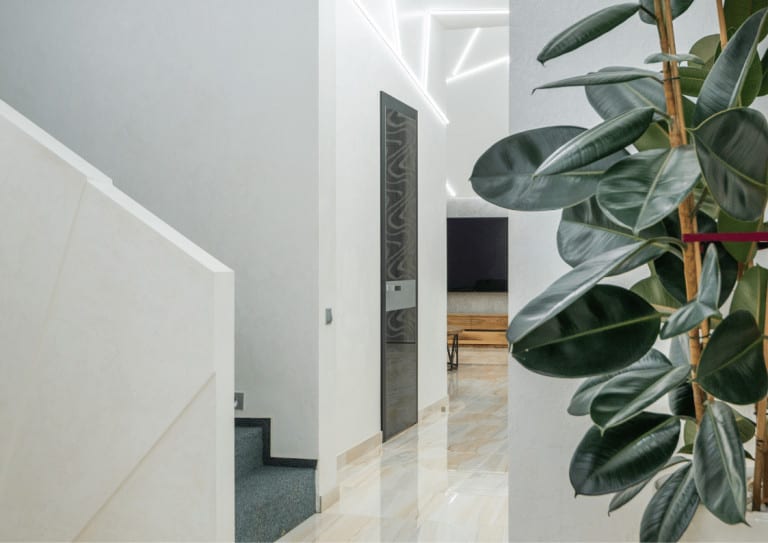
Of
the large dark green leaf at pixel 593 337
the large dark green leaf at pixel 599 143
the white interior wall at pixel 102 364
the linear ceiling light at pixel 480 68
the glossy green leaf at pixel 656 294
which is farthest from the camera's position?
the linear ceiling light at pixel 480 68

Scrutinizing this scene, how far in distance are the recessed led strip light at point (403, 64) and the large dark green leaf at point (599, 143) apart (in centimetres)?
449

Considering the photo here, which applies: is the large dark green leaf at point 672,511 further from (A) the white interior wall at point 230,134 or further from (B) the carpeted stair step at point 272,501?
(A) the white interior wall at point 230,134

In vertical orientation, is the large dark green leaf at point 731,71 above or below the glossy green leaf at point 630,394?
above

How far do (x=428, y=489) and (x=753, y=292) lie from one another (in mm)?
3563

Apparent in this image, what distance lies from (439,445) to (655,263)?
4.66 metres

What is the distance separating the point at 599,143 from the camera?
116cm

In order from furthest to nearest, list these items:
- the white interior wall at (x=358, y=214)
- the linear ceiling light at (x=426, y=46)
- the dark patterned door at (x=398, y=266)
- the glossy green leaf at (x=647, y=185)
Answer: the linear ceiling light at (x=426, y=46) < the dark patterned door at (x=398, y=266) < the white interior wall at (x=358, y=214) < the glossy green leaf at (x=647, y=185)

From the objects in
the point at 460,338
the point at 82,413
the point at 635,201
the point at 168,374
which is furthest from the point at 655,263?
the point at 460,338

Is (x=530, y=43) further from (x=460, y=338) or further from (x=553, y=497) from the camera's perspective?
(x=460, y=338)

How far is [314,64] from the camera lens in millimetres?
4207

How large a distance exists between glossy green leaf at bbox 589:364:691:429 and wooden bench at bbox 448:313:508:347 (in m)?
11.6

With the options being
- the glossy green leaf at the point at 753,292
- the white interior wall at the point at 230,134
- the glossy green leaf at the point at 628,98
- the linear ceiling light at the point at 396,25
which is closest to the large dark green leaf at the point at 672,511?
the glossy green leaf at the point at 753,292

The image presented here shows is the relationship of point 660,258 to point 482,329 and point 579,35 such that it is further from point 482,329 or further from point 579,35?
point 482,329

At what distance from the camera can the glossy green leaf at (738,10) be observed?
1.46 metres
